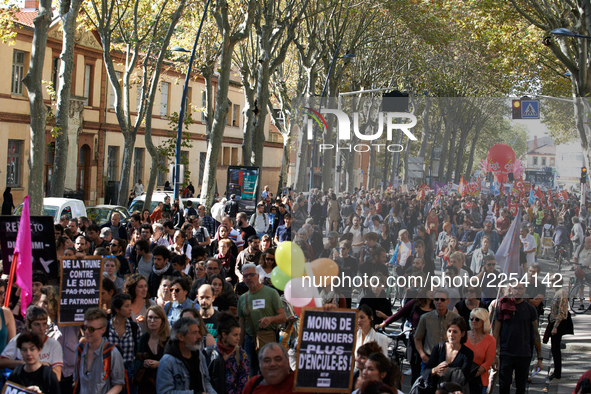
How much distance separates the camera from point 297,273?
952 centimetres

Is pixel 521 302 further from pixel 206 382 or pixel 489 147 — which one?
pixel 206 382

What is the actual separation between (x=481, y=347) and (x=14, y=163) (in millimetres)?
29839

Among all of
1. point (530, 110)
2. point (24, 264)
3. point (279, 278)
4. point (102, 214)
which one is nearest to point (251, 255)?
point (279, 278)

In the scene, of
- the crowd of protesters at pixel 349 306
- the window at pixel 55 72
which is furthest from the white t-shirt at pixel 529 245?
the window at pixel 55 72

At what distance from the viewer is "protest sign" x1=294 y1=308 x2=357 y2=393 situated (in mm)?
6129

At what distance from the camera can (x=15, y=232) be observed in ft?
29.9

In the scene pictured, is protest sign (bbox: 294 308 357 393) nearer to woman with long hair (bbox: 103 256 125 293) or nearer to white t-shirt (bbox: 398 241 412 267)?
white t-shirt (bbox: 398 241 412 267)

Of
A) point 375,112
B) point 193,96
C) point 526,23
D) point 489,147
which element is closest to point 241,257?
point 375,112

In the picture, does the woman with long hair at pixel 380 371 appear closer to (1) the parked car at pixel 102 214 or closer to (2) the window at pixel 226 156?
(1) the parked car at pixel 102 214

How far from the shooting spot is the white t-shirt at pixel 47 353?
21.8 feet

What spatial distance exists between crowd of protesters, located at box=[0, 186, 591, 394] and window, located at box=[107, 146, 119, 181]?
3204 cm

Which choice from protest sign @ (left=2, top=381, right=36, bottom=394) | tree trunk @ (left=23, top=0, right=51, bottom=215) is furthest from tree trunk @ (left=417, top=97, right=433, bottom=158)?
tree trunk @ (left=23, top=0, right=51, bottom=215)

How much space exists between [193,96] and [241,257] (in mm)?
38710

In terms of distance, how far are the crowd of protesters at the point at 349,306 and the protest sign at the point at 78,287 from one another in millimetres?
106
